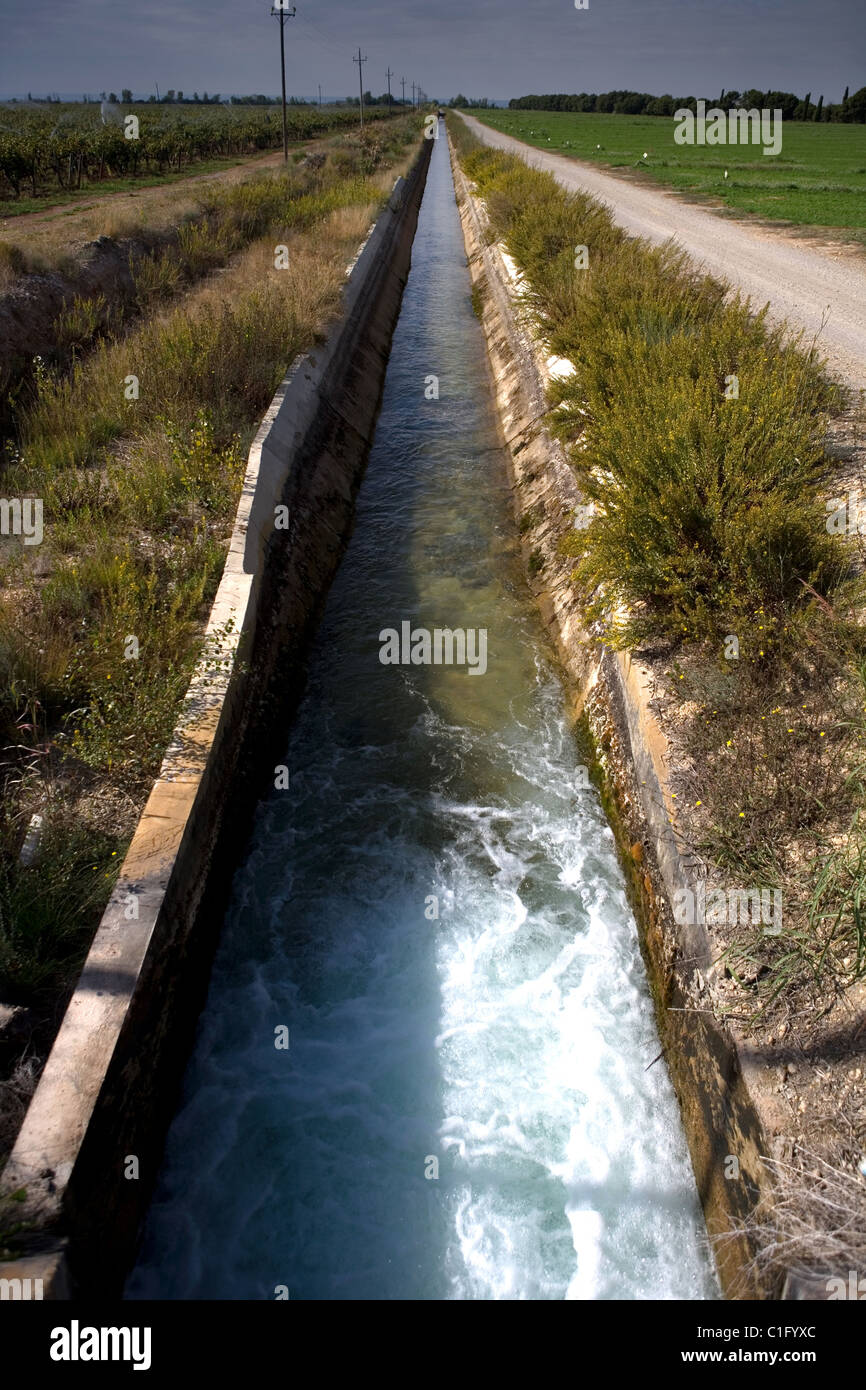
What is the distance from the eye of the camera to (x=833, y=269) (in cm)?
1358

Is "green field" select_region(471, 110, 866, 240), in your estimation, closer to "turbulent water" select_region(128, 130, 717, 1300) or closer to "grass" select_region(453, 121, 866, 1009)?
"grass" select_region(453, 121, 866, 1009)

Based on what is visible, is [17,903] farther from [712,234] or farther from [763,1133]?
[712,234]

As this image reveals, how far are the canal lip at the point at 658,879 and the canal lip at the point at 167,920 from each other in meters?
2.43

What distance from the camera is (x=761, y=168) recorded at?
30797 mm

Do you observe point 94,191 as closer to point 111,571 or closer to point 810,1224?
point 111,571

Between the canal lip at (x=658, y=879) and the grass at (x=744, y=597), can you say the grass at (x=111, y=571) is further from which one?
the grass at (x=744, y=597)

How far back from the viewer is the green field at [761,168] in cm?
2009

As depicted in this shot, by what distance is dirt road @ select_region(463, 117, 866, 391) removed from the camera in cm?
969

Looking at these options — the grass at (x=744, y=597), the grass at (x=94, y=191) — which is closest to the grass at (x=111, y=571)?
the grass at (x=744, y=597)

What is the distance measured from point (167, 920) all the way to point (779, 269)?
1446 cm

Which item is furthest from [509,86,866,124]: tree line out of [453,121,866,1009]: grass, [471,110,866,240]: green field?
[453,121,866,1009]: grass

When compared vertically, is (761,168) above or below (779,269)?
above

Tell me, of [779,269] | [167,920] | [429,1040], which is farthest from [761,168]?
[167,920]

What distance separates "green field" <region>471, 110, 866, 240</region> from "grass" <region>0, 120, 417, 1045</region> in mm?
14081
